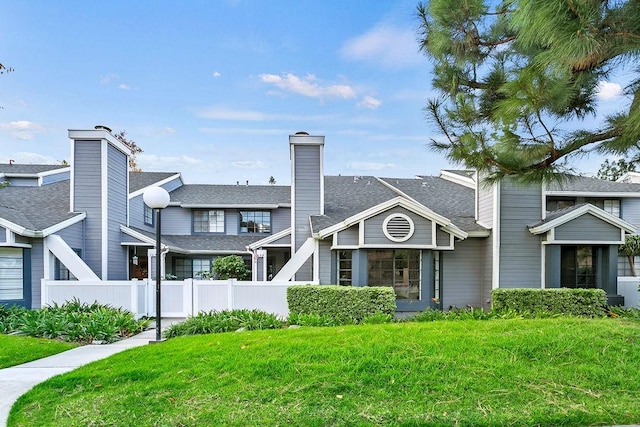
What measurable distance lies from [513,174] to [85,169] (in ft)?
42.8

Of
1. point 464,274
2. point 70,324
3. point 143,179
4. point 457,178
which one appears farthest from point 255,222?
point 70,324

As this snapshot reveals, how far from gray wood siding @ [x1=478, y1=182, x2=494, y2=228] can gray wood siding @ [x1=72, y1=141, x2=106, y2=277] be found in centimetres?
1280

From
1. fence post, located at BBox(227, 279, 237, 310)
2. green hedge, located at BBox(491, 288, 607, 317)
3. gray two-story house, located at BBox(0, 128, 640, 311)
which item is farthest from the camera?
gray two-story house, located at BBox(0, 128, 640, 311)

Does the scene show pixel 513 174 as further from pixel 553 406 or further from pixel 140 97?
pixel 140 97

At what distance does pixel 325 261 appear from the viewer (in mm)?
12625

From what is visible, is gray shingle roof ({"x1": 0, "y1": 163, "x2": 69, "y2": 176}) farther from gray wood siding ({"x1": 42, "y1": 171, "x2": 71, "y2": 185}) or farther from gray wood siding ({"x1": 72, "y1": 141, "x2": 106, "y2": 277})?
gray wood siding ({"x1": 72, "y1": 141, "x2": 106, "y2": 277})

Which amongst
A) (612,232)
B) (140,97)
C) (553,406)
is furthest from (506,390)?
(140,97)

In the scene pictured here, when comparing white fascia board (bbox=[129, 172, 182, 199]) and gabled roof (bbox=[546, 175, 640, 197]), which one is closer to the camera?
gabled roof (bbox=[546, 175, 640, 197])

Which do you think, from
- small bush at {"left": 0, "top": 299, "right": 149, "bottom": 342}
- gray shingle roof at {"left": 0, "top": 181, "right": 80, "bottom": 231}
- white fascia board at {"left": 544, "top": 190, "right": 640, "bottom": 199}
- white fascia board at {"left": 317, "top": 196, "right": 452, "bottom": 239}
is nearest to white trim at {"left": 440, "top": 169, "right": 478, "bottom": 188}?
white fascia board at {"left": 544, "top": 190, "right": 640, "bottom": 199}

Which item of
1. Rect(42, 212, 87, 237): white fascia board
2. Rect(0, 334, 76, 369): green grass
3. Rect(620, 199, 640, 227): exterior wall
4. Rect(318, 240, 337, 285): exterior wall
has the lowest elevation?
Rect(0, 334, 76, 369): green grass

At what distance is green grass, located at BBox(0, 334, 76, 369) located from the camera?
22.8 ft

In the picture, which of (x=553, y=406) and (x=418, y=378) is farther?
(x=418, y=378)

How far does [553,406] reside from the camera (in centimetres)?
396

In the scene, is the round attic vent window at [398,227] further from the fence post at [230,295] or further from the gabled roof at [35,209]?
the gabled roof at [35,209]
